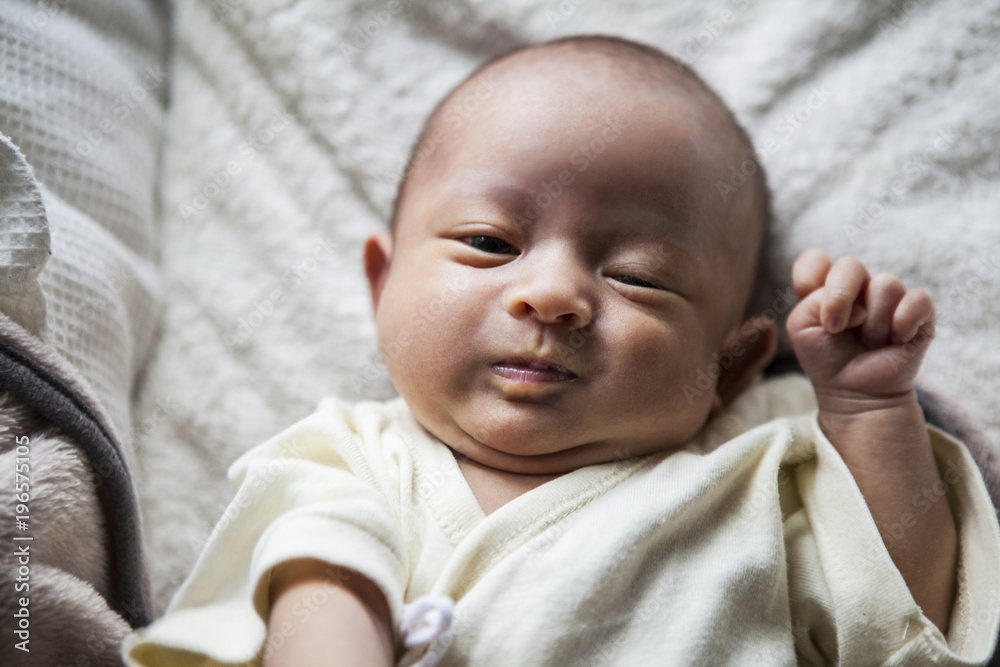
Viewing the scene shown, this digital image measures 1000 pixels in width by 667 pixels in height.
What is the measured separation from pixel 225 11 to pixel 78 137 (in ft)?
1.48

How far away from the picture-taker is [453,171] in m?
1.25

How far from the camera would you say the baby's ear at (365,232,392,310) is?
142 centimetres

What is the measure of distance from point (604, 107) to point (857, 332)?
0.52 metres

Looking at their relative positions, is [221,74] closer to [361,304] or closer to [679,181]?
[361,304]

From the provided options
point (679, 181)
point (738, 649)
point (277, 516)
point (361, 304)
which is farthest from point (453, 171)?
point (738, 649)
